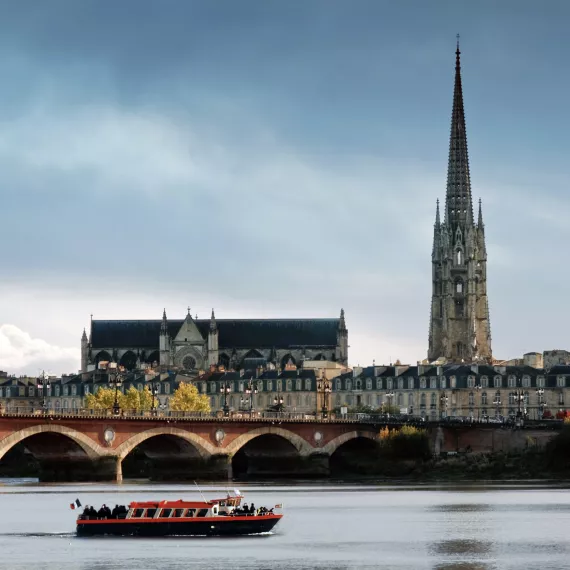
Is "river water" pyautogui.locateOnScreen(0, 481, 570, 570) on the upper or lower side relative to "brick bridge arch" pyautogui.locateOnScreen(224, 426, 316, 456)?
lower

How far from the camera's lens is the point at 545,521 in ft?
365

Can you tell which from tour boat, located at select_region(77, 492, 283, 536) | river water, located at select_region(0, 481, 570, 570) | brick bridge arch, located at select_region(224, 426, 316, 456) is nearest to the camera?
river water, located at select_region(0, 481, 570, 570)

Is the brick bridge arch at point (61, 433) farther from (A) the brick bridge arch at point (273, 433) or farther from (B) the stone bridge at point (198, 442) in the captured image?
(A) the brick bridge arch at point (273, 433)

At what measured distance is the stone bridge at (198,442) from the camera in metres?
166

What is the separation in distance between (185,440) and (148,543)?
7854 cm

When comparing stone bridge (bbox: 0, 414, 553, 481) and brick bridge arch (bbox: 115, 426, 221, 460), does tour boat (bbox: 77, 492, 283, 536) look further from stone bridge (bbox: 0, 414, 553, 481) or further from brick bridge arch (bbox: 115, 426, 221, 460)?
brick bridge arch (bbox: 115, 426, 221, 460)

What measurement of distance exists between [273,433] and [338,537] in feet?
276

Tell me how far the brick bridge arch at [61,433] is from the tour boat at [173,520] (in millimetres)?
53284

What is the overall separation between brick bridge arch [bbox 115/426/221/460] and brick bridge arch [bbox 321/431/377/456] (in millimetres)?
16125

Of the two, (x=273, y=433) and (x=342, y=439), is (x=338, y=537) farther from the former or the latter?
(x=342, y=439)

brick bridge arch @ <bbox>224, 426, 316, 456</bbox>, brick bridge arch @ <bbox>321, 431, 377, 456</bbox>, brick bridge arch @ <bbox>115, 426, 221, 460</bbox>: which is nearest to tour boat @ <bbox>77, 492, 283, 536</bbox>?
brick bridge arch @ <bbox>115, 426, 221, 460</bbox>

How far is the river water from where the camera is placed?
8975 centimetres

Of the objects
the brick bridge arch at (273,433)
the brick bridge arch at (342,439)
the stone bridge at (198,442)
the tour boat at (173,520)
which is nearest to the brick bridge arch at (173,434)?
the stone bridge at (198,442)

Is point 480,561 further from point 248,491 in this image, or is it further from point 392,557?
point 248,491
